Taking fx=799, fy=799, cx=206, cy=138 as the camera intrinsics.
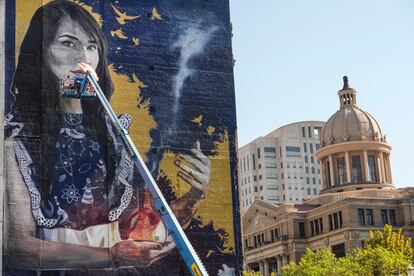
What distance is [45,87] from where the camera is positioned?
58844 mm

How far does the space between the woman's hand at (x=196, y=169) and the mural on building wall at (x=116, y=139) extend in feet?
0.27

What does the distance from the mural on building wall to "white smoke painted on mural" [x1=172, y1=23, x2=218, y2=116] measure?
85 mm

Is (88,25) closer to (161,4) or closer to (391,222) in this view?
(161,4)

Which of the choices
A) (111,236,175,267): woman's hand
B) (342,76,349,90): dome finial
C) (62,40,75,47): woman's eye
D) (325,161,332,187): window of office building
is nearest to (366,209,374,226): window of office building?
(325,161,332,187): window of office building

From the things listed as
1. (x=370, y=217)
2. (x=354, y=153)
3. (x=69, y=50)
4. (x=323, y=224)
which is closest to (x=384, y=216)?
(x=370, y=217)

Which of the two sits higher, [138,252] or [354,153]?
[354,153]

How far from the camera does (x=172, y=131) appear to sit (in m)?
61.7

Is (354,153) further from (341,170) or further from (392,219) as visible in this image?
(392,219)

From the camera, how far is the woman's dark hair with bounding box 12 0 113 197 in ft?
190

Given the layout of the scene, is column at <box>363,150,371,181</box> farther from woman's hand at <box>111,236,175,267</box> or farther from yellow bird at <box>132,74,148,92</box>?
woman's hand at <box>111,236,175,267</box>

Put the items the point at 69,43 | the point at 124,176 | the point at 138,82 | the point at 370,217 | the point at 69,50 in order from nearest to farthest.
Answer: the point at 124,176
the point at 69,50
the point at 69,43
the point at 138,82
the point at 370,217

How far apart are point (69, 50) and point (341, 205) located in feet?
195

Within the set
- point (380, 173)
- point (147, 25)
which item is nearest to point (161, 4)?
point (147, 25)

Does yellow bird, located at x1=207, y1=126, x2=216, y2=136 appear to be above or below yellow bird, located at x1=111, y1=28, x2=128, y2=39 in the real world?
below
